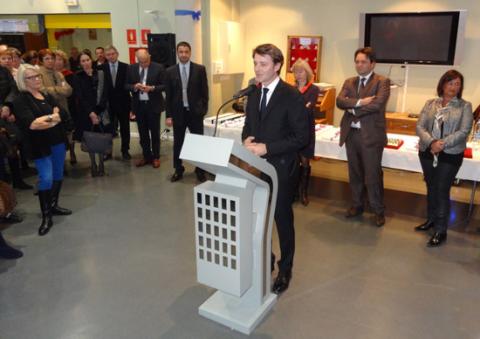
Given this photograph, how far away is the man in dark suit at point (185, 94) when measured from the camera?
16.3ft

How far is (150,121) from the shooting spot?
18.7ft

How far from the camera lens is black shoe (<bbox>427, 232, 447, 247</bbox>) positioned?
3529 millimetres

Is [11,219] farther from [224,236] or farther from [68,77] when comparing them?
[224,236]

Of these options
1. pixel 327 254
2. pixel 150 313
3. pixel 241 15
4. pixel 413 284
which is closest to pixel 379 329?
pixel 413 284

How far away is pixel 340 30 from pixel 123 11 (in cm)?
348

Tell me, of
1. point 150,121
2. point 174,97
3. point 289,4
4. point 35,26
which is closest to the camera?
point 174,97

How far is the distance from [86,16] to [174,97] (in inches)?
133

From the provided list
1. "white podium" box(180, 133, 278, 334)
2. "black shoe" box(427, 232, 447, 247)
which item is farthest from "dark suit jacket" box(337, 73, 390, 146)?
"white podium" box(180, 133, 278, 334)

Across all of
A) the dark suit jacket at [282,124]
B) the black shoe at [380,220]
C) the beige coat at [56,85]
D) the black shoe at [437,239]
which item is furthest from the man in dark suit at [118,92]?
the black shoe at [437,239]

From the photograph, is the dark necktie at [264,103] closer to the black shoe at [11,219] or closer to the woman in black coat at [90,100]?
the black shoe at [11,219]

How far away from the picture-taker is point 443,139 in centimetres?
331

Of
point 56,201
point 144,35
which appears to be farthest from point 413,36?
point 56,201

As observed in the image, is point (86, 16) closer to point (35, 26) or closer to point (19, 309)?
point (35, 26)

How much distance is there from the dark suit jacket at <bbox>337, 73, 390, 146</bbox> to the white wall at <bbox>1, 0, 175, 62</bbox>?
382cm
